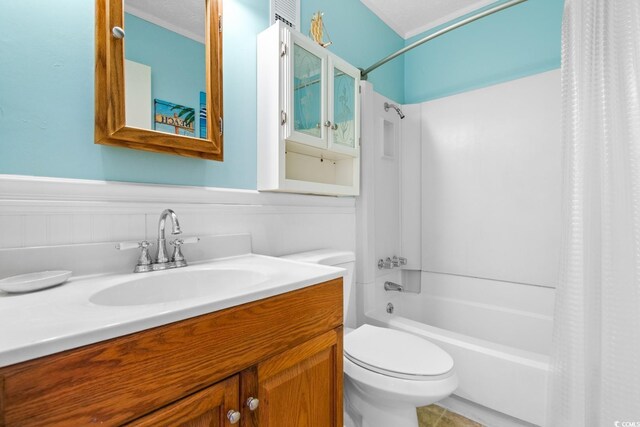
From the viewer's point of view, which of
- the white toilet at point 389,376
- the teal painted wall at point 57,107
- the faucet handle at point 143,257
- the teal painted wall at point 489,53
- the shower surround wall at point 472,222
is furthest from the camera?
the teal painted wall at point 489,53

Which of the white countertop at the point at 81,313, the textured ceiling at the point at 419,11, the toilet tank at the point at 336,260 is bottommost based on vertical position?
the toilet tank at the point at 336,260

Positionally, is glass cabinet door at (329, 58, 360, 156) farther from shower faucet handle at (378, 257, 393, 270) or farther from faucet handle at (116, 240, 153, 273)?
faucet handle at (116, 240, 153, 273)

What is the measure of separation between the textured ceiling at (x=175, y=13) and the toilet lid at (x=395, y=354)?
1313 mm

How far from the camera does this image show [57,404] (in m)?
0.41

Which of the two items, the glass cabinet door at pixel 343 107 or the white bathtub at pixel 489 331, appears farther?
the glass cabinet door at pixel 343 107

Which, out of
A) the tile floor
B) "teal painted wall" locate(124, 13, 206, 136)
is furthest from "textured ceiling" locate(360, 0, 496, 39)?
the tile floor

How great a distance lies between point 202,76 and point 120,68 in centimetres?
27

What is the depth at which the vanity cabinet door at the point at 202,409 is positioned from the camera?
20.3 inches

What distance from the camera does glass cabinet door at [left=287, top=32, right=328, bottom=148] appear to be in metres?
1.24

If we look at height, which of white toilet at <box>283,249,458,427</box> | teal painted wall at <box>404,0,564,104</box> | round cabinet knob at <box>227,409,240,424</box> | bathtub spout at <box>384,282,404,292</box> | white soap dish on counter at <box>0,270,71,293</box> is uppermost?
teal painted wall at <box>404,0,564,104</box>

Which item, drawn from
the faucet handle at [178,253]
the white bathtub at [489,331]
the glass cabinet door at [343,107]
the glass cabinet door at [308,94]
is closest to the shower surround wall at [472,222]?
the white bathtub at [489,331]

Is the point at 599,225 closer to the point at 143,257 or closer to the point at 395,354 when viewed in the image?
the point at 395,354

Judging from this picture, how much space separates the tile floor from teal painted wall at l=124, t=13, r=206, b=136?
1686 mm

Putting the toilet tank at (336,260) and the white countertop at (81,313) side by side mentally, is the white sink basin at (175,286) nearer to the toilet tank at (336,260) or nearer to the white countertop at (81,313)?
the white countertop at (81,313)
